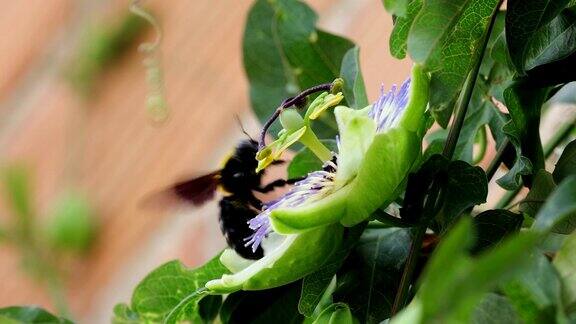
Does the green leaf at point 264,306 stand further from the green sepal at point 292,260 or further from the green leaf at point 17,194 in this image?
the green leaf at point 17,194

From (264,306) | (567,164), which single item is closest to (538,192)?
(567,164)

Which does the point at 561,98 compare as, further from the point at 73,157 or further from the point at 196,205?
the point at 73,157

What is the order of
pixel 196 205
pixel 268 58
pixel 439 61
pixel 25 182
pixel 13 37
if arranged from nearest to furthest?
pixel 439 61 → pixel 196 205 → pixel 268 58 → pixel 25 182 → pixel 13 37

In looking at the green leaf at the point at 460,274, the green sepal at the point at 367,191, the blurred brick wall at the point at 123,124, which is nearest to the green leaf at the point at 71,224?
the blurred brick wall at the point at 123,124

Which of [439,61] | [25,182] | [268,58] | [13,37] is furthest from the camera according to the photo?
[13,37]

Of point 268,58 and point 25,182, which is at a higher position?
point 268,58

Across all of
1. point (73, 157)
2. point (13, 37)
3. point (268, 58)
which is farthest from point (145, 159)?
point (268, 58)

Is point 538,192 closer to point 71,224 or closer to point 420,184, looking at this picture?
point 420,184
